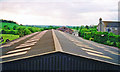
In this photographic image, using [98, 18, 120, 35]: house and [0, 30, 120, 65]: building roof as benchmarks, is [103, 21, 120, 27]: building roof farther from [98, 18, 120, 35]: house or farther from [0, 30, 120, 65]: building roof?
[0, 30, 120, 65]: building roof

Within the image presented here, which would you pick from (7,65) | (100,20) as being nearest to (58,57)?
(7,65)

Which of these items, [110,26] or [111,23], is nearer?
[110,26]

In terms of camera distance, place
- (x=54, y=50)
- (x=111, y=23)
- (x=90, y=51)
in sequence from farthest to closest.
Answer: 1. (x=111, y=23)
2. (x=90, y=51)
3. (x=54, y=50)

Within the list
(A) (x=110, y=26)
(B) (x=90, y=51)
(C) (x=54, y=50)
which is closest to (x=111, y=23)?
(A) (x=110, y=26)

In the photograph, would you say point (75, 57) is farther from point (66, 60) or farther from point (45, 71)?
point (45, 71)

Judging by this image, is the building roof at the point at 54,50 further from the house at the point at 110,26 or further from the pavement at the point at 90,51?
the house at the point at 110,26

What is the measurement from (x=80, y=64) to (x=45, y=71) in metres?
2.07

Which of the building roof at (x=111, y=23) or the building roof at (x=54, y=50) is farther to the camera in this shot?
the building roof at (x=111, y=23)

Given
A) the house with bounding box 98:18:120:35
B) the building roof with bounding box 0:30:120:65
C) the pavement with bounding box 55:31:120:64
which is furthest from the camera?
the house with bounding box 98:18:120:35

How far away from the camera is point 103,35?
117 ft

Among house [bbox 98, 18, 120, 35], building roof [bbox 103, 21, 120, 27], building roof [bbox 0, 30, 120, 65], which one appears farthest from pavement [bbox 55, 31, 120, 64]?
building roof [bbox 103, 21, 120, 27]

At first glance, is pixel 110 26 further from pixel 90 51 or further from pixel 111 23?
pixel 90 51

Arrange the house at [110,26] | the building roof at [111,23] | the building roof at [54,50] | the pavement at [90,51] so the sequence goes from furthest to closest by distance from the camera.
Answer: the building roof at [111,23]
the house at [110,26]
the pavement at [90,51]
the building roof at [54,50]

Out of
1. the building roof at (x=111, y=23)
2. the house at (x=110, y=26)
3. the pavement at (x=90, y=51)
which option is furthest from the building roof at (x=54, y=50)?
the building roof at (x=111, y=23)
